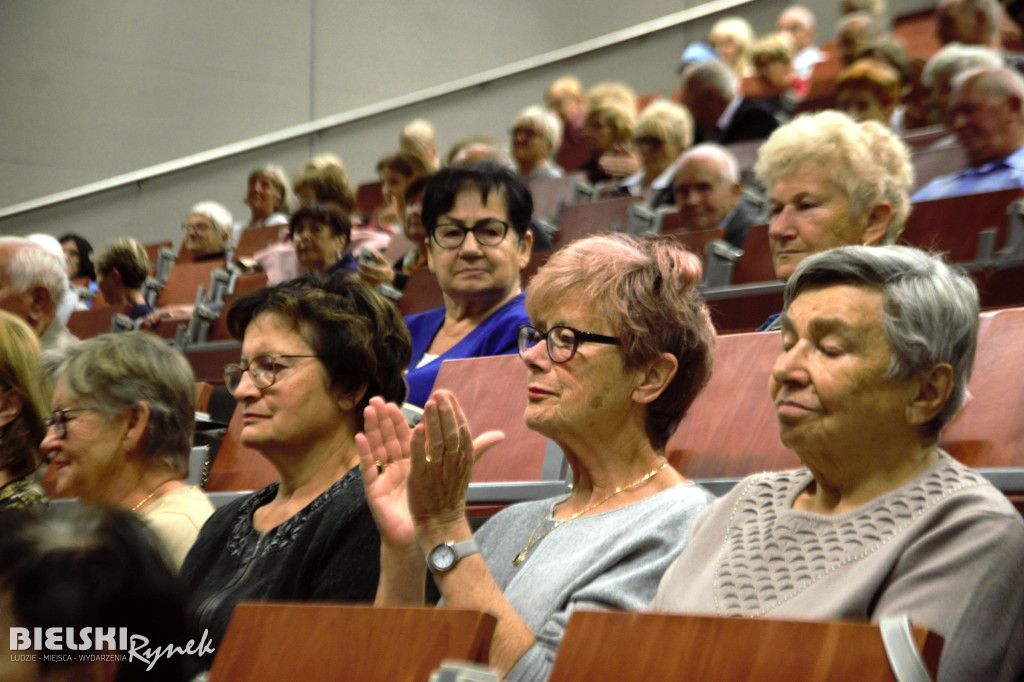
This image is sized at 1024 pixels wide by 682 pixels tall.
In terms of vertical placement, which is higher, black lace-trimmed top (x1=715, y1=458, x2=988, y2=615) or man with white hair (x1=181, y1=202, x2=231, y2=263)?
black lace-trimmed top (x1=715, y1=458, x2=988, y2=615)

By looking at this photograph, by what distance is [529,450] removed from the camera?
1.68 metres

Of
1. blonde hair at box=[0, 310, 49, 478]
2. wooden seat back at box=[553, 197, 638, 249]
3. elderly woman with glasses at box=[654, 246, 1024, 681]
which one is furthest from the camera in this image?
wooden seat back at box=[553, 197, 638, 249]

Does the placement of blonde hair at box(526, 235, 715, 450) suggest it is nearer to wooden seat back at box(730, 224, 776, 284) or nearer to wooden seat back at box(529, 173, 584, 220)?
wooden seat back at box(730, 224, 776, 284)

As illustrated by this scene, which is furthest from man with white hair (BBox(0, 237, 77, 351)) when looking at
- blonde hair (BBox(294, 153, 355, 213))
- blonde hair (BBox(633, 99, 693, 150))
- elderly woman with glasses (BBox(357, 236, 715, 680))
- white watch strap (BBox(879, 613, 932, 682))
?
white watch strap (BBox(879, 613, 932, 682))

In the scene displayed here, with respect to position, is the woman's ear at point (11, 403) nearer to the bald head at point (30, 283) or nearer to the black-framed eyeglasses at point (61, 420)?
the black-framed eyeglasses at point (61, 420)

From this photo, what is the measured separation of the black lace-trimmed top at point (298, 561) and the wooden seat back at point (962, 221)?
3.87 ft

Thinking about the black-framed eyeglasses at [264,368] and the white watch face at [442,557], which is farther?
the black-framed eyeglasses at [264,368]

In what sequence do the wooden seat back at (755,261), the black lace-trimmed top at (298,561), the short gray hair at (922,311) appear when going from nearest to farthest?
the short gray hair at (922,311), the black lace-trimmed top at (298,561), the wooden seat back at (755,261)

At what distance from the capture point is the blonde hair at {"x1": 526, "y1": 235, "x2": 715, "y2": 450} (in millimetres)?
1379

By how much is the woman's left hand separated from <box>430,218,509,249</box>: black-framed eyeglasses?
2.88 ft

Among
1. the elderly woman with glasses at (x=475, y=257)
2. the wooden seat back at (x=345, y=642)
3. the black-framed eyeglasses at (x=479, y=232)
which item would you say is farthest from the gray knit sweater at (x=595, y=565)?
the black-framed eyeglasses at (x=479, y=232)

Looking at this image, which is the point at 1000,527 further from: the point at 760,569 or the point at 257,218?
the point at 257,218

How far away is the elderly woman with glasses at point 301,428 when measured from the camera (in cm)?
138

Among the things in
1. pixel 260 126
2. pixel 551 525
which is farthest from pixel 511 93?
pixel 551 525
